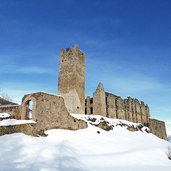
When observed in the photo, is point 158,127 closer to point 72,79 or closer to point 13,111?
point 72,79

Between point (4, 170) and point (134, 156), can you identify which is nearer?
point (4, 170)

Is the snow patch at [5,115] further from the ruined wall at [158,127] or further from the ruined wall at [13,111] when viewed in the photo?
the ruined wall at [158,127]

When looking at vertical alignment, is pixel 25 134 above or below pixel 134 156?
above

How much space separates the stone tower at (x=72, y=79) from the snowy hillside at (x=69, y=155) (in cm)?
889

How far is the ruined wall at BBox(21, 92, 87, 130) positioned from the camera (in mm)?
17844

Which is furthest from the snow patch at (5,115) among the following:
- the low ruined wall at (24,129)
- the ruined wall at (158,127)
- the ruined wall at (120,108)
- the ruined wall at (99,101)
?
the ruined wall at (158,127)

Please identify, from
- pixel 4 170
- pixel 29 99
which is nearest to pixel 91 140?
pixel 29 99

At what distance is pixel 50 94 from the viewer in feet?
62.3

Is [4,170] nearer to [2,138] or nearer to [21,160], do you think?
[21,160]

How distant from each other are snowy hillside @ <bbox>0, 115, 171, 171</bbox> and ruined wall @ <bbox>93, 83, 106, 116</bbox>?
1122 centimetres

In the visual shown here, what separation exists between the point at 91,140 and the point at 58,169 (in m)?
7.26

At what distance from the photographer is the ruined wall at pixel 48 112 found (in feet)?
58.5

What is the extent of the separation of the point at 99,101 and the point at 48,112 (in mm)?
12602

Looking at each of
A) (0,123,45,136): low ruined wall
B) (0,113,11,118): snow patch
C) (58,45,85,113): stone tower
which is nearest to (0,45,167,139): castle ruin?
(58,45,85,113): stone tower
